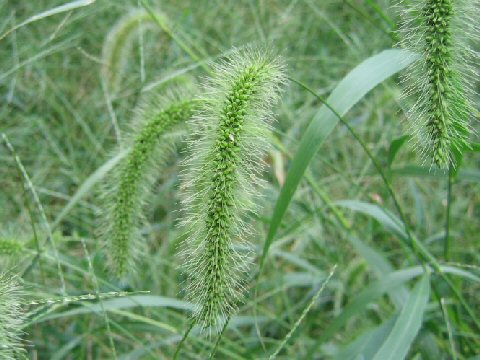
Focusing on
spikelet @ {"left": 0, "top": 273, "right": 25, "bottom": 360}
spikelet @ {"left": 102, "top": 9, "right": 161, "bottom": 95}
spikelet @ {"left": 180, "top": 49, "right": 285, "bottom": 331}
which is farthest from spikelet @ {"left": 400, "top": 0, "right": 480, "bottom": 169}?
spikelet @ {"left": 102, "top": 9, "right": 161, "bottom": 95}

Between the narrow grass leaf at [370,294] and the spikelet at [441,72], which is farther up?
the spikelet at [441,72]

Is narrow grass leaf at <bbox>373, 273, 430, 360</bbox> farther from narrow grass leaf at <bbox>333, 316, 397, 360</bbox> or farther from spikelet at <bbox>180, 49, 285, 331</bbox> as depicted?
spikelet at <bbox>180, 49, 285, 331</bbox>

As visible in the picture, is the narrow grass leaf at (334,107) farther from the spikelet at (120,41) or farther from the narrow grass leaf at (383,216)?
the spikelet at (120,41)

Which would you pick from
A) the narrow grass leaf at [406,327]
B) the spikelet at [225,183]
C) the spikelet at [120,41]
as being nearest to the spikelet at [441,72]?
the spikelet at [225,183]

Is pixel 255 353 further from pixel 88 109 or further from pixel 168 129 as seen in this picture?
pixel 88 109

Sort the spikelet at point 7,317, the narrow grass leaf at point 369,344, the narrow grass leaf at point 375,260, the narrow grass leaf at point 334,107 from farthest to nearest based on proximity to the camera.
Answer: the narrow grass leaf at point 375,260 → the narrow grass leaf at point 369,344 → the narrow grass leaf at point 334,107 → the spikelet at point 7,317

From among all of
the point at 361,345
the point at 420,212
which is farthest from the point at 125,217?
the point at 420,212
